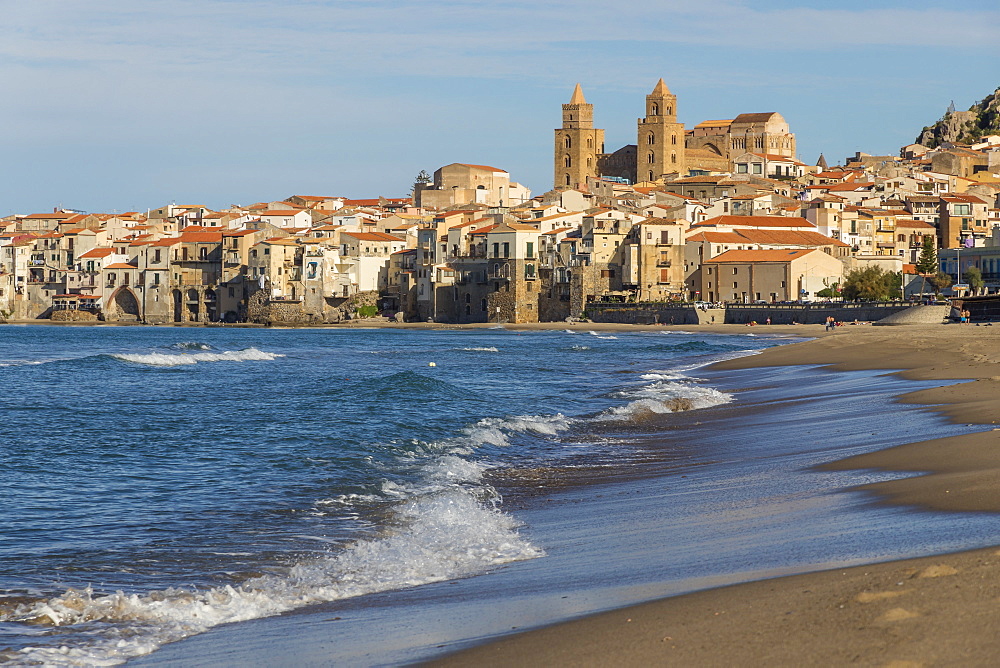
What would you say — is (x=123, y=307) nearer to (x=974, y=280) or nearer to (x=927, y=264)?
(x=927, y=264)

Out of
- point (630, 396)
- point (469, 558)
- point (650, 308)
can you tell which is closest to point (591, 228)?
point (650, 308)

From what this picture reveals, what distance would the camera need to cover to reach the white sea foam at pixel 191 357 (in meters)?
45.6

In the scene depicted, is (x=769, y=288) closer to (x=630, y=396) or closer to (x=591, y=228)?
(x=591, y=228)

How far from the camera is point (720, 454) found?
595 inches

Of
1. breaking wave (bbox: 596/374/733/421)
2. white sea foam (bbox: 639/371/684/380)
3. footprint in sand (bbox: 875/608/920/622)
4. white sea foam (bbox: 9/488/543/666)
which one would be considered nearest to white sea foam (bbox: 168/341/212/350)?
white sea foam (bbox: 639/371/684/380)

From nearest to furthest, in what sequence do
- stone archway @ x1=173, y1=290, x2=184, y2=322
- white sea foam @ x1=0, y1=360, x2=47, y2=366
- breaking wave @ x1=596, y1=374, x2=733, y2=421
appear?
1. breaking wave @ x1=596, y1=374, x2=733, y2=421
2. white sea foam @ x1=0, y1=360, x2=47, y2=366
3. stone archway @ x1=173, y1=290, x2=184, y2=322

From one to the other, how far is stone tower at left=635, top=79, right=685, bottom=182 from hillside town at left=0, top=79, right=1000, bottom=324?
14.0 m

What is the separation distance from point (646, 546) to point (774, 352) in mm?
34162

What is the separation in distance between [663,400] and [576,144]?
135 metres

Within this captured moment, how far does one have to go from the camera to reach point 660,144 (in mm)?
150000

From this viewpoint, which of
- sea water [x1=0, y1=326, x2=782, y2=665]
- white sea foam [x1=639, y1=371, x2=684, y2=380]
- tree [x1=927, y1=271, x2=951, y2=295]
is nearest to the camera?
sea water [x1=0, y1=326, x2=782, y2=665]

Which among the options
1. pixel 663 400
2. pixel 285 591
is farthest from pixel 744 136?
pixel 285 591

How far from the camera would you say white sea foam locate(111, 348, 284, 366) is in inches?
1795

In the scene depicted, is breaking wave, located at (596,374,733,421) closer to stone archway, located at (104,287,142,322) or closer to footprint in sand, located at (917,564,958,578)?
footprint in sand, located at (917,564,958,578)
